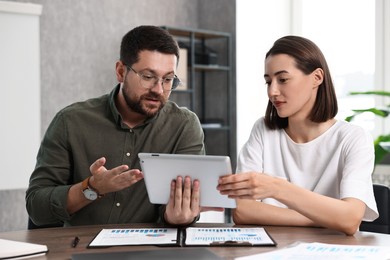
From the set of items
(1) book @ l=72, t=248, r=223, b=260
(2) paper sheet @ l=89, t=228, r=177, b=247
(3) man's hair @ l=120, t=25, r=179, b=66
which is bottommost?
(2) paper sheet @ l=89, t=228, r=177, b=247

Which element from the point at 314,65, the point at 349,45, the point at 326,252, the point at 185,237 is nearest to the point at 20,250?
the point at 185,237

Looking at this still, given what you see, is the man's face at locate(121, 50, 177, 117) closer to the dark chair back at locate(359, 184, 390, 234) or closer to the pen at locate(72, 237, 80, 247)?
the pen at locate(72, 237, 80, 247)

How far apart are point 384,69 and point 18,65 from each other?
8.60 ft

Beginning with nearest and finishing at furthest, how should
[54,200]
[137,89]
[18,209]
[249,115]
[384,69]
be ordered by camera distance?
[54,200] < [137,89] < [18,209] < [384,69] < [249,115]

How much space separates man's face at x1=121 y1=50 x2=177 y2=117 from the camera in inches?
83.8

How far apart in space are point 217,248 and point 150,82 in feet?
2.51

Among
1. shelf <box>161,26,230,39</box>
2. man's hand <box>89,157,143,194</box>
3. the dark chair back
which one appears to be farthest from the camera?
shelf <box>161,26,230,39</box>

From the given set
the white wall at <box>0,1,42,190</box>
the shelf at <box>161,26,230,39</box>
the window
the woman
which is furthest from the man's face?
the window

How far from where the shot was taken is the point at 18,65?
400 cm

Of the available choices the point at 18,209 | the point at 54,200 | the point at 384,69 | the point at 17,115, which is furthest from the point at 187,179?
the point at 384,69

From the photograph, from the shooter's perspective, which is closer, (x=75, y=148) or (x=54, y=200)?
(x=54, y=200)

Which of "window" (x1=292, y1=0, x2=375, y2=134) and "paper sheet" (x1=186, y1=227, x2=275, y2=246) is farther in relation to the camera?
"window" (x1=292, y1=0, x2=375, y2=134)

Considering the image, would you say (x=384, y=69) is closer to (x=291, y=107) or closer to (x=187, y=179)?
(x=291, y=107)

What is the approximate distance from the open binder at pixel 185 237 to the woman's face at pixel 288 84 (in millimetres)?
459
